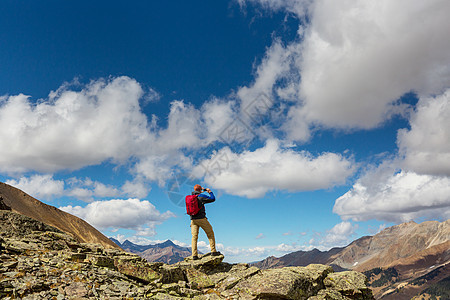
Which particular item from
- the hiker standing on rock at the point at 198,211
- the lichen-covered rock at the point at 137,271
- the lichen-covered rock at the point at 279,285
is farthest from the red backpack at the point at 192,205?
the lichen-covered rock at the point at 279,285

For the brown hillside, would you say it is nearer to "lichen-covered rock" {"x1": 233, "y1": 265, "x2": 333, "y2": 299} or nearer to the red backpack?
the red backpack

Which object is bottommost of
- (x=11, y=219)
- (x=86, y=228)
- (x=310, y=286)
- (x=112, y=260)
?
(x=310, y=286)

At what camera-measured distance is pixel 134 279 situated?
15516 millimetres

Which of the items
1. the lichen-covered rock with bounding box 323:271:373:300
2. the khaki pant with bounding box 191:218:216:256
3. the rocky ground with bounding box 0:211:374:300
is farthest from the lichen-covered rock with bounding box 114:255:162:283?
the lichen-covered rock with bounding box 323:271:373:300

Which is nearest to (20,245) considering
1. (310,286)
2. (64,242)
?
(64,242)

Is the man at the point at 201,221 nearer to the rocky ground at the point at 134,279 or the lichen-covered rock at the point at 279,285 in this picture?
the rocky ground at the point at 134,279

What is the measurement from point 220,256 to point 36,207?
134699 millimetres

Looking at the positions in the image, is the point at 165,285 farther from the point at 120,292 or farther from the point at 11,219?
the point at 11,219

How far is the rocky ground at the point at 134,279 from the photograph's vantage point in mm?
12227

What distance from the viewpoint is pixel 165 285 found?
15102mm

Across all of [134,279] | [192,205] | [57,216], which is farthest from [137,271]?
[57,216]

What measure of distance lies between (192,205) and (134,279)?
20.9 feet

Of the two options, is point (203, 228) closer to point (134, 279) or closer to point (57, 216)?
point (134, 279)

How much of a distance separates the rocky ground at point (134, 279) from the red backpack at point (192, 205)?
11.9 feet
